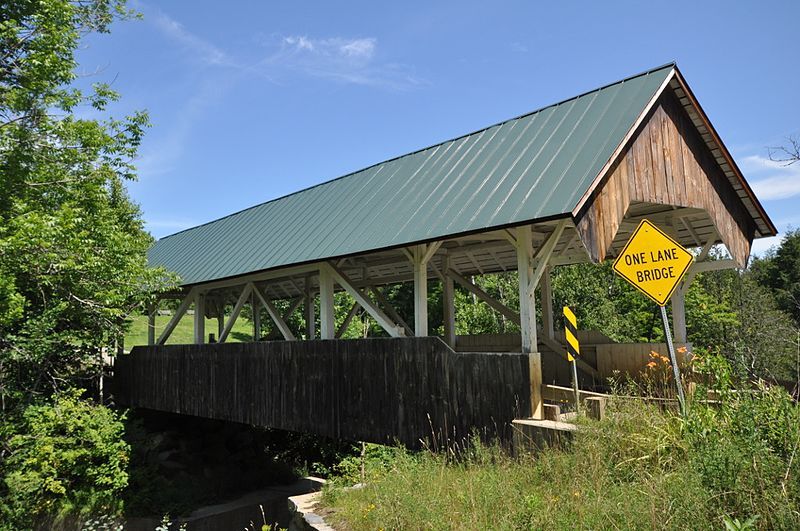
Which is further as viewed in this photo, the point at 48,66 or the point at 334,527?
the point at 48,66

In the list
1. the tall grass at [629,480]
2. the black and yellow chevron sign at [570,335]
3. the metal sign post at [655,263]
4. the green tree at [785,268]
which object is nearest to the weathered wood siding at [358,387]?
the black and yellow chevron sign at [570,335]

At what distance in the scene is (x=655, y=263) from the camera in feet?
22.7

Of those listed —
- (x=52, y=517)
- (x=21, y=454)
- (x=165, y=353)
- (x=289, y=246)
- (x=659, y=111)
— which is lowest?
(x=52, y=517)

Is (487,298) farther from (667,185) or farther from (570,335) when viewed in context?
(570,335)

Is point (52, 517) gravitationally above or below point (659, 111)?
below

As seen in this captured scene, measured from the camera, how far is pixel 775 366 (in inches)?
1018

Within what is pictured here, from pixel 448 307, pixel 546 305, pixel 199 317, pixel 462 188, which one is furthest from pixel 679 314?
pixel 199 317

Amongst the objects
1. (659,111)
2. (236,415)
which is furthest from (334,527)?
(659,111)

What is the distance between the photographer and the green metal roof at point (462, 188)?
344 inches

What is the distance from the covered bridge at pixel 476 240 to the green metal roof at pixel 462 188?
0.13ft

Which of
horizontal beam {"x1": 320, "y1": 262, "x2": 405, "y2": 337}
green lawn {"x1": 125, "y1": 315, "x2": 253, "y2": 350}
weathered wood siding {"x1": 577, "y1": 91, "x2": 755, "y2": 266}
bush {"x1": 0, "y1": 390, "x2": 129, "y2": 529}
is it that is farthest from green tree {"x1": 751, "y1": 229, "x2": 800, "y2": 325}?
bush {"x1": 0, "y1": 390, "x2": 129, "y2": 529}

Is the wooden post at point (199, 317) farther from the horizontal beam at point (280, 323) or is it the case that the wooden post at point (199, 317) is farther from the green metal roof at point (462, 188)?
the horizontal beam at point (280, 323)

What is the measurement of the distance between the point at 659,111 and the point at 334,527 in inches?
306

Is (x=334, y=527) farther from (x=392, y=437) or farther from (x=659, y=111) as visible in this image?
(x=659, y=111)
